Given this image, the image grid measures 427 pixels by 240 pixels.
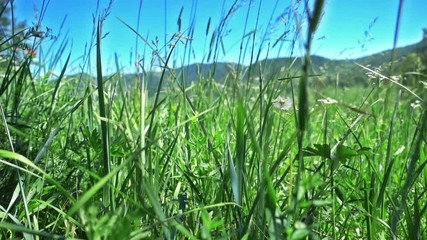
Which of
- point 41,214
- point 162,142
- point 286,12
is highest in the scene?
point 286,12

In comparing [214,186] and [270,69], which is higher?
[270,69]

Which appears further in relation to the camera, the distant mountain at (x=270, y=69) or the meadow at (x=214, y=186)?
the distant mountain at (x=270, y=69)

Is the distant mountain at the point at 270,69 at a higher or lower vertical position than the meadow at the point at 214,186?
higher

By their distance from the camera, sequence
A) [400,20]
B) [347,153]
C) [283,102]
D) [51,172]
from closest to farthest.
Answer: [400,20], [347,153], [283,102], [51,172]

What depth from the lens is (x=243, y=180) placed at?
919 millimetres

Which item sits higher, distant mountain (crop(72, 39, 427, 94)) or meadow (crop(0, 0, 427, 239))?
distant mountain (crop(72, 39, 427, 94))

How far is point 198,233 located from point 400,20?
1.97ft

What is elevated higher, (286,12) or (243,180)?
(286,12)

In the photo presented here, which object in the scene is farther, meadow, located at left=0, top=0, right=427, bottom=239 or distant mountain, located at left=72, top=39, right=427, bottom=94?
distant mountain, located at left=72, top=39, right=427, bottom=94

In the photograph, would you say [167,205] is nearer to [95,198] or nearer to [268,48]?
[95,198]

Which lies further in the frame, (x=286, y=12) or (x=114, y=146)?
(x=286, y=12)

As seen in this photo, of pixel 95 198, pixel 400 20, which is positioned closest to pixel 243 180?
pixel 95 198

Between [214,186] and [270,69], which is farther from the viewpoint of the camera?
[270,69]

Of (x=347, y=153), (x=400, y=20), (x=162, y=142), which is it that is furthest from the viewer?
(x=162, y=142)
